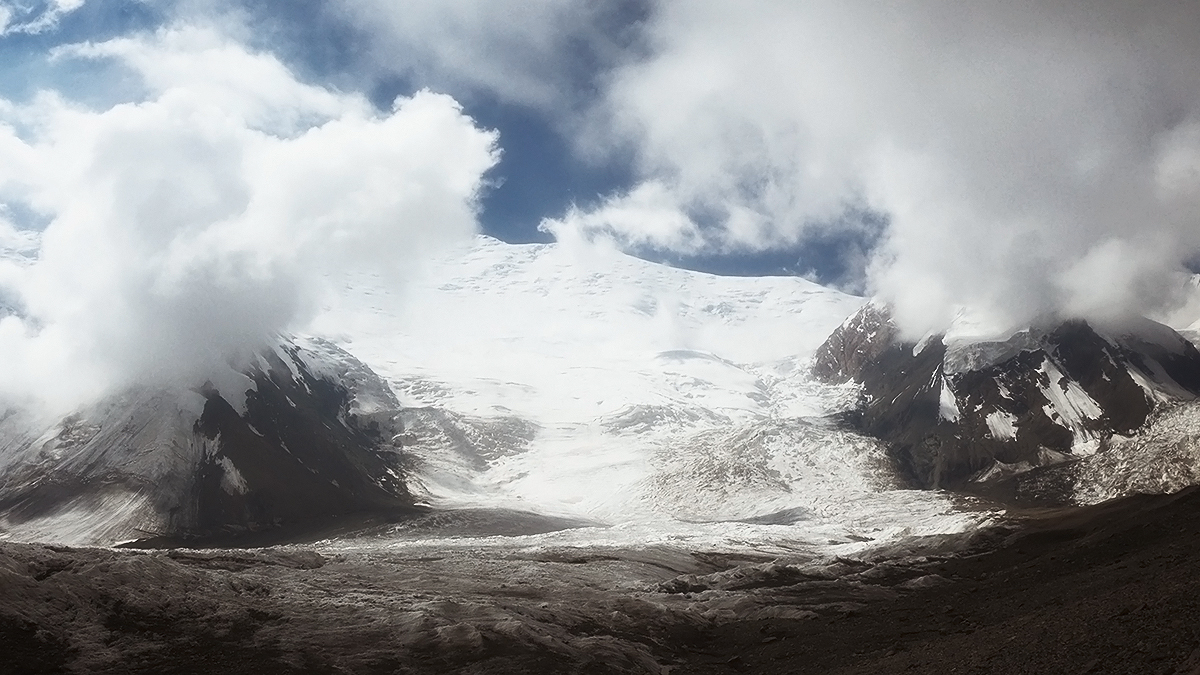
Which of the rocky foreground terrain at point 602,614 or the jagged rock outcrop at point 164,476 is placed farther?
the jagged rock outcrop at point 164,476

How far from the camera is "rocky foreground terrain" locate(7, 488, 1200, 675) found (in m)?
34.0

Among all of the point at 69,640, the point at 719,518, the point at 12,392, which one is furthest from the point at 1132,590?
the point at 12,392

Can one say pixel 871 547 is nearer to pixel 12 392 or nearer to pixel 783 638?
pixel 783 638

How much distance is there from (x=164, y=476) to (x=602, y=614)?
145 metres

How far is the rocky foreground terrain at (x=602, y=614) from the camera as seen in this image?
3397 cm

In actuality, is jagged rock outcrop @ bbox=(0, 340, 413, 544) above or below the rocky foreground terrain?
above

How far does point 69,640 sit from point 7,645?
2667 mm

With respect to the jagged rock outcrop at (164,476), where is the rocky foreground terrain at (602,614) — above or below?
below

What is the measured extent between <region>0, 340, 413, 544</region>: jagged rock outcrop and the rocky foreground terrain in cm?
10269

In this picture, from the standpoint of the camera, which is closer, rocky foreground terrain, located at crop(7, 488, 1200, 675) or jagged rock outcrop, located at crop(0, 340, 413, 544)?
rocky foreground terrain, located at crop(7, 488, 1200, 675)

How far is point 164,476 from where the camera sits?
166m

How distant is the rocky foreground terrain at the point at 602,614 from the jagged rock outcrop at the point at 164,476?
337 feet

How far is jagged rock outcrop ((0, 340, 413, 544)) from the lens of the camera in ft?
501

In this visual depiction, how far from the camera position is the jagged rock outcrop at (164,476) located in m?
153
